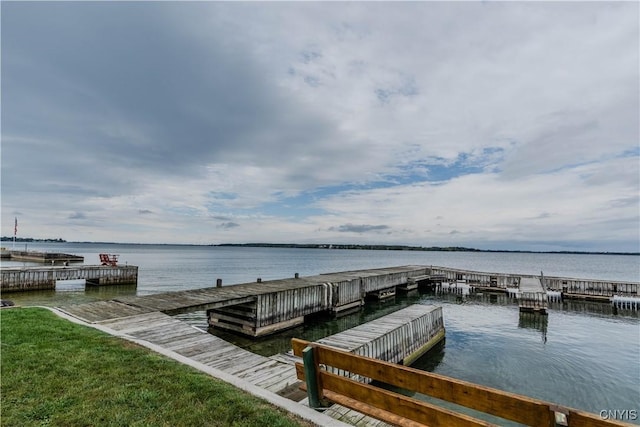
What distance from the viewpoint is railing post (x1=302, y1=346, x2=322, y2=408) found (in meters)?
5.25

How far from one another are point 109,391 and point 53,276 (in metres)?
33.0

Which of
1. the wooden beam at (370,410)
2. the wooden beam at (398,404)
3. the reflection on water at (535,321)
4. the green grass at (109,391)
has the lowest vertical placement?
the reflection on water at (535,321)

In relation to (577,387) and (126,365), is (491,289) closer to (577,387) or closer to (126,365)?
(577,387)

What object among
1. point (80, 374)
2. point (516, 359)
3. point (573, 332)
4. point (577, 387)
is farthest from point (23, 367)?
point (573, 332)

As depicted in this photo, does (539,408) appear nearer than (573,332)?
Yes

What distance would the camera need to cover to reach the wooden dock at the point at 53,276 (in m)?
28.6

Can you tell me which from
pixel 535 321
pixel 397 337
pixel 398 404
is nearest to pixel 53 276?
pixel 397 337

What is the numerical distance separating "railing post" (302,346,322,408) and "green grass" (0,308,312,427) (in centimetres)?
39

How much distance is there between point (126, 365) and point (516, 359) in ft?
56.6

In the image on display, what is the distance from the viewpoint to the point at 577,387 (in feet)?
43.8

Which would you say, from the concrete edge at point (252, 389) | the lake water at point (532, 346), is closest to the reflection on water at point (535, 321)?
the lake water at point (532, 346)

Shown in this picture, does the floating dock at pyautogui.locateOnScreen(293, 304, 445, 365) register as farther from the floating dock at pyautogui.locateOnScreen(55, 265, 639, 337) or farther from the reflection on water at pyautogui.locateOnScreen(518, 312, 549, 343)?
the reflection on water at pyautogui.locateOnScreen(518, 312, 549, 343)

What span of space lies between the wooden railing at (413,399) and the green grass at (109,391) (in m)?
0.74

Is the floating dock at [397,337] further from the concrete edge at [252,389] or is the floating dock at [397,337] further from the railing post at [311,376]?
the railing post at [311,376]
